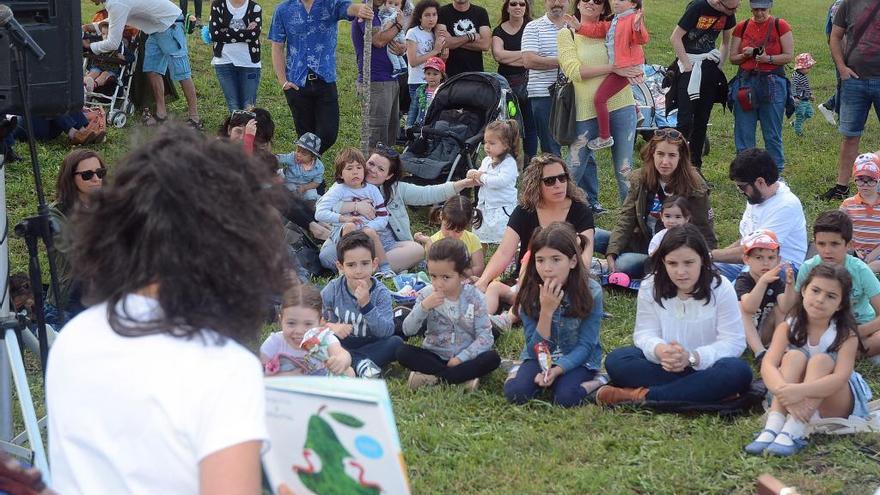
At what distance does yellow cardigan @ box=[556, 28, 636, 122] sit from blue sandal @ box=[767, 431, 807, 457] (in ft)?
13.4

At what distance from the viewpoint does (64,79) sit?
3.95m

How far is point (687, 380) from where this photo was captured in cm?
488

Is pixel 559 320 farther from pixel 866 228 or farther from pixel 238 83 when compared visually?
pixel 238 83

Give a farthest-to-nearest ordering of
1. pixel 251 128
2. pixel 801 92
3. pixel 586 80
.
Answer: pixel 801 92
pixel 586 80
pixel 251 128

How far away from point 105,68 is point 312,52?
9.24ft

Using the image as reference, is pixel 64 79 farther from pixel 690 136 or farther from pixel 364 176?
pixel 690 136

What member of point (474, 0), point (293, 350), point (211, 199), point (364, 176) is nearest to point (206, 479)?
point (211, 199)

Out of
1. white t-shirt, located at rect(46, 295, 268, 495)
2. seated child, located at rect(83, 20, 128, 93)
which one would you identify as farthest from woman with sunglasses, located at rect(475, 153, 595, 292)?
seated child, located at rect(83, 20, 128, 93)

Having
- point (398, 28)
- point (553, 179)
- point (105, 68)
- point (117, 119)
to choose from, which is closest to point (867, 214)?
point (553, 179)

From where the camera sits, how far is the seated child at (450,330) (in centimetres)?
525

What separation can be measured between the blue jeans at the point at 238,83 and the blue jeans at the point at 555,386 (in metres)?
5.21

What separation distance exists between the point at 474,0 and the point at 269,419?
1735 cm

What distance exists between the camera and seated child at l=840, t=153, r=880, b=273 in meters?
6.46

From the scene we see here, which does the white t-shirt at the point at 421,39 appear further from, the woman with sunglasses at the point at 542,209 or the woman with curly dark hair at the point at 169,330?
the woman with curly dark hair at the point at 169,330
